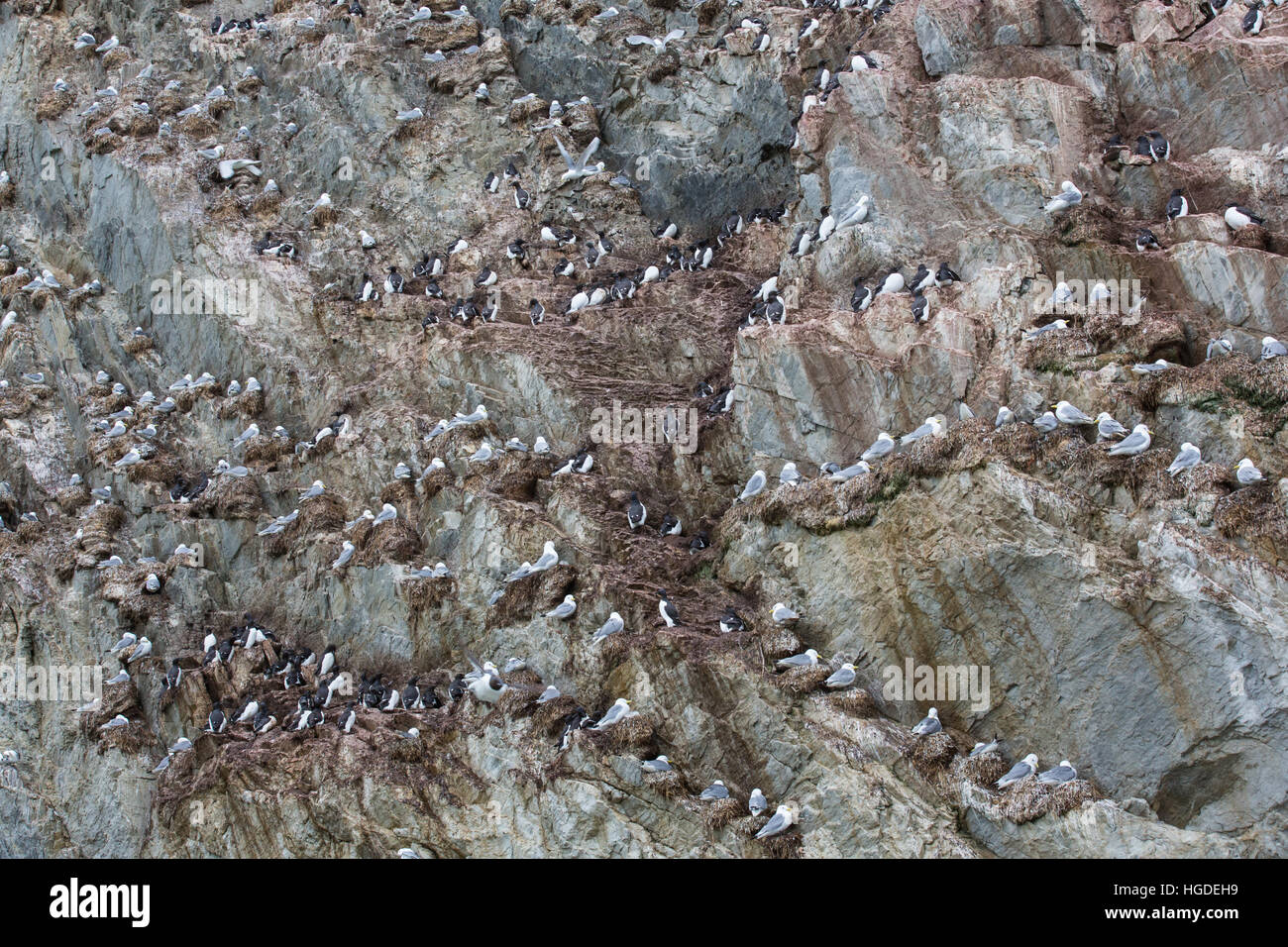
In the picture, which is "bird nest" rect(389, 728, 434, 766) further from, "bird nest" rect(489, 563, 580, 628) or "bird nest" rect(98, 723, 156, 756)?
"bird nest" rect(98, 723, 156, 756)

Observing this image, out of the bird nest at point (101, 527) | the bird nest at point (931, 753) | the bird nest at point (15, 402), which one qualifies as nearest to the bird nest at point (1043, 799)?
the bird nest at point (931, 753)

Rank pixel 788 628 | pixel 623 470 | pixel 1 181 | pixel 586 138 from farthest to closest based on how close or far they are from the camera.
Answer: pixel 1 181 < pixel 586 138 < pixel 623 470 < pixel 788 628

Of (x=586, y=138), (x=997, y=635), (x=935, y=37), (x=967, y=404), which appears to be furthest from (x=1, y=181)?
(x=997, y=635)

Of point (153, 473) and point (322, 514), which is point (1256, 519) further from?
point (153, 473)

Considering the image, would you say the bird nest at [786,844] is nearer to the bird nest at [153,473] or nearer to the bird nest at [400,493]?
the bird nest at [400,493]

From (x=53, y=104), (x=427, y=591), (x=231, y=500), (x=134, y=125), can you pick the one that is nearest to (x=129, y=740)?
(x=231, y=500)

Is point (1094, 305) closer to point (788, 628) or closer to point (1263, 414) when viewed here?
point (1263, 414)

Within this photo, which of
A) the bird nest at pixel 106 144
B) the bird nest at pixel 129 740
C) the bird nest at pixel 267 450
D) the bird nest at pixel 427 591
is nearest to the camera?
the bird nest at pixel 427 591
